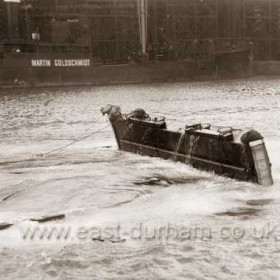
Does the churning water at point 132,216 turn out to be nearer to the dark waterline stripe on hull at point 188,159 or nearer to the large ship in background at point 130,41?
the dark waterline stripe on hull at point 188,159

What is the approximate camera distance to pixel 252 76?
181ft

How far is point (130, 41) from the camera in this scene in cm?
5259

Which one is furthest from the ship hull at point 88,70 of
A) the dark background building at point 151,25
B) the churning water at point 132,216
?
the churning water at point 132,216

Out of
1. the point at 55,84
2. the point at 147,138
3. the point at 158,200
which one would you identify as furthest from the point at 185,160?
the point at 55,84

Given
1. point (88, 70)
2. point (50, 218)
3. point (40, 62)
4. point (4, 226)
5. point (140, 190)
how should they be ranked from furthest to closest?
1. point (88, 70)
2. point (40, 62)
3. point (140, 190)
4. point (50, 218)
5. point (4, 226)

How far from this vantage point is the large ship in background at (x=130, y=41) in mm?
43469

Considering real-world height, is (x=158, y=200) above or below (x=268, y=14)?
below

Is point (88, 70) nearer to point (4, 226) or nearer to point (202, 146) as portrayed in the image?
point (202, 146)

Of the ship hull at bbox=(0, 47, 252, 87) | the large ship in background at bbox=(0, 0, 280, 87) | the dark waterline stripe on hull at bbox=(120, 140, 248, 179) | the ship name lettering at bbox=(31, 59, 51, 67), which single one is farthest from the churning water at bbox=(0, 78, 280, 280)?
the large ship in background at bbox=(0, 0, 280, 87)

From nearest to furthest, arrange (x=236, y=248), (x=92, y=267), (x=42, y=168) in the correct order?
(x=92, y=267) < (x=236, y=248) < (x=42, y=168)

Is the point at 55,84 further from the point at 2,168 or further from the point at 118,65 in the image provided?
the point at 2,168

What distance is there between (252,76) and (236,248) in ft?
170

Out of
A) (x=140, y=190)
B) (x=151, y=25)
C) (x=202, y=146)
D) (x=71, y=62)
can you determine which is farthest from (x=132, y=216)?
(x=151, y=25)

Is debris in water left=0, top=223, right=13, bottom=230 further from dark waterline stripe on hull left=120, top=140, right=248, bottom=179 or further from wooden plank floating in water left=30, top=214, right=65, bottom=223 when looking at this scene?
dark waterline stripe on hull left=120, top=140, right=248, bottom=179
